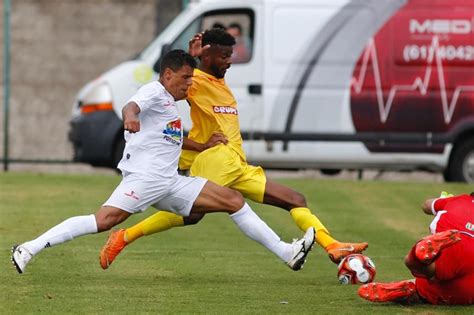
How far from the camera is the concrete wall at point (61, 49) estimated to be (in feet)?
71.3

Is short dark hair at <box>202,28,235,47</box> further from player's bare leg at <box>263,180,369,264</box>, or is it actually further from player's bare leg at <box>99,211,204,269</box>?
player's bare leg at <box>99,211,204,269</box>

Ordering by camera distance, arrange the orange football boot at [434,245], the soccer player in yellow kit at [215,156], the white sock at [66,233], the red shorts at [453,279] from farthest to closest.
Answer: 1. the soccer player in yellow kit at [215,156]
2. the white sock at [66,233]
3. the red shorts at [453,279]
4. the orange football boot at [434,245]

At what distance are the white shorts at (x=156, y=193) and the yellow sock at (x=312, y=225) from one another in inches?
32.7

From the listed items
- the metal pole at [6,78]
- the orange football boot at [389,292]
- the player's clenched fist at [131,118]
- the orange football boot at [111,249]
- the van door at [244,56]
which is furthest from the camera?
the metal pole at [6,78]

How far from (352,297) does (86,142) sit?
9492 millimetres

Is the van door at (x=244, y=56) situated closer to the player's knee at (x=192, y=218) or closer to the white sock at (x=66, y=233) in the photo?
the player's knee at (x=192, y=218)

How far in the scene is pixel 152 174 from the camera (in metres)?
9.68

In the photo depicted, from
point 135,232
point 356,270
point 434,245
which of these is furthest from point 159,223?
point 434,245

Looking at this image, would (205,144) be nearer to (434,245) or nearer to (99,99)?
(434,245)

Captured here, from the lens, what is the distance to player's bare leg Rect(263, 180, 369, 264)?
394 inches

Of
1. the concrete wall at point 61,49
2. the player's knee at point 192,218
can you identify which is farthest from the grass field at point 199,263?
the concrete wall at point 61,49

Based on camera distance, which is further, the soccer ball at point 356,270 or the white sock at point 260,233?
the white sock at point 260,233

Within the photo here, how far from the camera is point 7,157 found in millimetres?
19938

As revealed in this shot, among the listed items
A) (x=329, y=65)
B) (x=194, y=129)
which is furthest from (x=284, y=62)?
(x=194, y=129)
